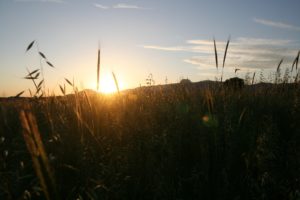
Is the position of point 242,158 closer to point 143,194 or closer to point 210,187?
point 210,187

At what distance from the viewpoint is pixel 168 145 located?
2.54 meters

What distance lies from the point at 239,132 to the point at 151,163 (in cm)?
101

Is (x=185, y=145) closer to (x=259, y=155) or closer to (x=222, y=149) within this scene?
(x=222, y=149)

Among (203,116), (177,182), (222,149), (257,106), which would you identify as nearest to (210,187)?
(177,182)

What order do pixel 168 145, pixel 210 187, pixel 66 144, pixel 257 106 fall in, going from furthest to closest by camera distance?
1. pixel 257 106
2. pixel 66 144
3. pixel 168 145
4. pixel 210 187

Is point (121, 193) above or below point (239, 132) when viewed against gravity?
below

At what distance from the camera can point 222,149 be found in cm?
256

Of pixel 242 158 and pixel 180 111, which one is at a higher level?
pixel 180 111

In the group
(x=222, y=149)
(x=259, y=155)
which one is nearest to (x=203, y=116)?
(x=222, y=149)

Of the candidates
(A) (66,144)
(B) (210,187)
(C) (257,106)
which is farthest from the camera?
(C) (257,106)

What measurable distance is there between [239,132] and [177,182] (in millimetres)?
888

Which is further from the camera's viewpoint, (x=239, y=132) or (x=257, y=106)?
(x=257, y=106)

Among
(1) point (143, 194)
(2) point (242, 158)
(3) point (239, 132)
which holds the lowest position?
(1) point (143, 194)

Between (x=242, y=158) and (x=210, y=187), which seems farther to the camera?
(x=242, y=158)
